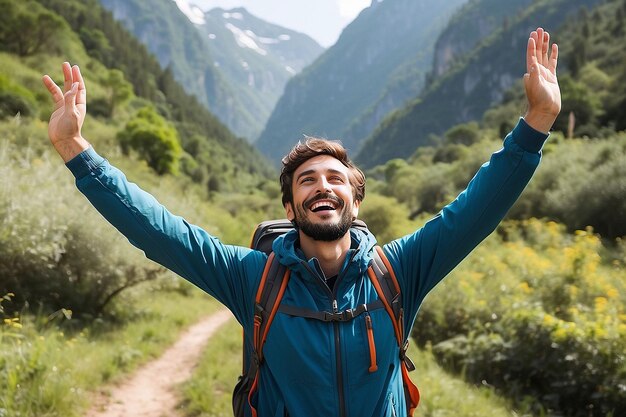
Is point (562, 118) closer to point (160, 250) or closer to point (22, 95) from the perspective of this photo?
point (22, 95)

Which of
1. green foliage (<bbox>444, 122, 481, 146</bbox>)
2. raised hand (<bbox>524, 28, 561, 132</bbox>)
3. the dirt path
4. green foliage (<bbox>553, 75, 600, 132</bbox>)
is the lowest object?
the dirt path

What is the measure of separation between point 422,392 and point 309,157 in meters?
4.69

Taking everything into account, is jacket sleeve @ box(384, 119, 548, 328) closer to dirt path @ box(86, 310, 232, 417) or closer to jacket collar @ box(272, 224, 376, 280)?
jacket collar @ box(272, 224, 376, 280)

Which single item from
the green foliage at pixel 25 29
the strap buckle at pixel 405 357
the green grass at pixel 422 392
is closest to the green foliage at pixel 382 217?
the green grass at pixel 422 392

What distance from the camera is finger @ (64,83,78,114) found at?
218 cm

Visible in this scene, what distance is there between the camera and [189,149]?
2795 inches

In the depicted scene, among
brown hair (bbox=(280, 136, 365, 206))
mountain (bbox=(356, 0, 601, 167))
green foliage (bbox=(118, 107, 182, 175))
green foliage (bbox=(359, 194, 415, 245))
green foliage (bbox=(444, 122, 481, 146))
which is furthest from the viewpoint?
mountain (bbox=(356, 0, 601, 167))

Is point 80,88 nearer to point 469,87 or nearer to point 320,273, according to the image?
point 320,273

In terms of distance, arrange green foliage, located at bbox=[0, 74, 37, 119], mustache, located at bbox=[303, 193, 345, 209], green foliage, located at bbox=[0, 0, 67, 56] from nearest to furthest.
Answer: mustache, located at bbox=[303, 193, 345, 209] → green foliage, located at bbox=[0, 74, 37, 119] → green foliage, located at bbox=[0, 0, 67, 56]

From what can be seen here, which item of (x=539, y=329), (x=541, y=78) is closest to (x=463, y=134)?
(x=539, y=329)

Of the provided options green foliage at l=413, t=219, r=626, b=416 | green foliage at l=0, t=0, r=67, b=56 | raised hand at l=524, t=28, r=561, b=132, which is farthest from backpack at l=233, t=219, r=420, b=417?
green foliage at l=0, t=0, r=67, b=56

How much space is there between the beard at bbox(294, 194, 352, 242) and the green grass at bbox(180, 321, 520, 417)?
4.22 m

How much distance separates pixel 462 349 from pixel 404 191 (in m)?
33.8

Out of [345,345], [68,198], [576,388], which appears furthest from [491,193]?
[68,198]
